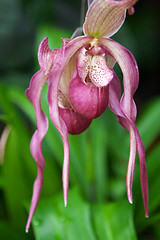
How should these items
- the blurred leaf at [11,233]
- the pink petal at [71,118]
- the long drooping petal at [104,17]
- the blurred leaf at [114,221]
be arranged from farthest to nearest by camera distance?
the blurred leaf at [11,233] < the blurred leaf at [114,221] < the pink petal at [71,118] < the long drooping petal at [104,17]

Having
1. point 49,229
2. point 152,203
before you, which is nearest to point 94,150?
point 152,203

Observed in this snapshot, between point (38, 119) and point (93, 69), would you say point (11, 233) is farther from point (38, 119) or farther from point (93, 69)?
point (93, 69)

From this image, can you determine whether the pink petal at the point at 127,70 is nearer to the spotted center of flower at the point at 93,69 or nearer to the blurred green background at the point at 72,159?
the spotted center of flower at the point at 93,69

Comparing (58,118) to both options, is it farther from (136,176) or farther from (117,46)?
(136,176)

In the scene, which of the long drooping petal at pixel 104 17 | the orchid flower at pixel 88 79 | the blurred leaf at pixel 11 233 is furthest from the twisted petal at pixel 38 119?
the blurred leaf at pixel 11 233

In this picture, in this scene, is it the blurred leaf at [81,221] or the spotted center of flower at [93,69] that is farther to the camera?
the blurred leaf at [81,221]

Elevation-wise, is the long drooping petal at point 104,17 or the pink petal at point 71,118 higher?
the long drooping petal at point 104,17

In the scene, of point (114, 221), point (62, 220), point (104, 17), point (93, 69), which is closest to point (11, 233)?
point (62, 220)
